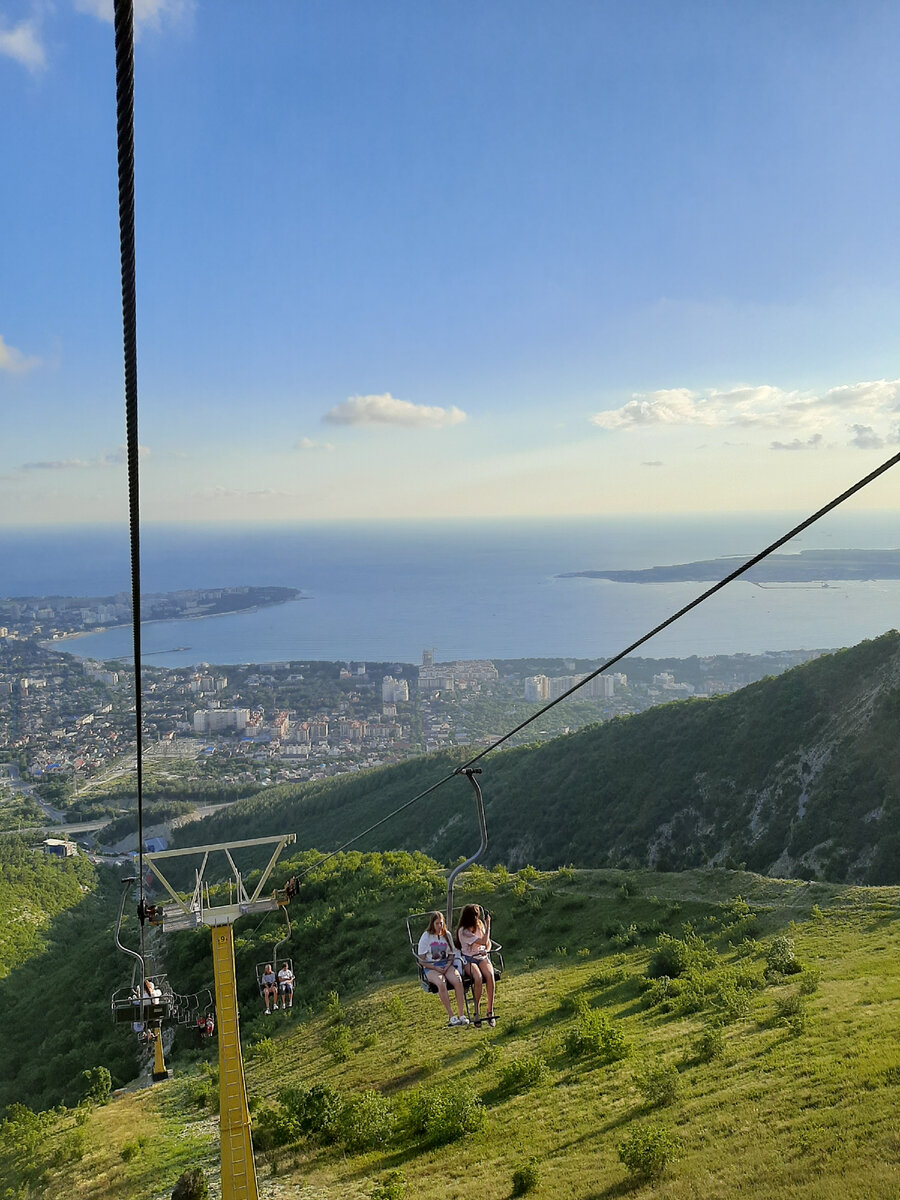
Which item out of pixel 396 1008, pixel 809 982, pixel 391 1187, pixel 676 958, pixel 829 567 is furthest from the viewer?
pixel 829 567

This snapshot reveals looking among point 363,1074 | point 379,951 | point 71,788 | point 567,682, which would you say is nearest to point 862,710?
point 379,951

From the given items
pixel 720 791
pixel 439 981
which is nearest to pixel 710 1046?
pixel 439 981

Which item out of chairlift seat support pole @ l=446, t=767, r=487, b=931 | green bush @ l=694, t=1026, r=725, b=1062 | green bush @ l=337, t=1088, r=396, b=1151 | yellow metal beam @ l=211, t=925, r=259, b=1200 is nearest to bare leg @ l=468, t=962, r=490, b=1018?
chairlift seat support pole @ l=446, t=767, r=487, b=931

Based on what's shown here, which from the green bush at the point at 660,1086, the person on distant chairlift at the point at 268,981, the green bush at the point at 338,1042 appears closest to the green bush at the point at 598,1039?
the green bush at the point at 660,1086

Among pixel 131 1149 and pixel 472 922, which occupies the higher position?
pixel 472 922

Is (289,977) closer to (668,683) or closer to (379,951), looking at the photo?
(379,951)

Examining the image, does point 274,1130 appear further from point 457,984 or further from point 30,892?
point 30,892

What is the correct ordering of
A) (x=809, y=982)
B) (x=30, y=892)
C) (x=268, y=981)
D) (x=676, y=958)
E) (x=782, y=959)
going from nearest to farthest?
(x=809, y=982) → (x=782, y=959) → (x=676, y=958) → (x=268, y=981) → (x=30, y=892)

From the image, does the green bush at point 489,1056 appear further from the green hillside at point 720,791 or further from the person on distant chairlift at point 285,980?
the green hillside at point 720,791
